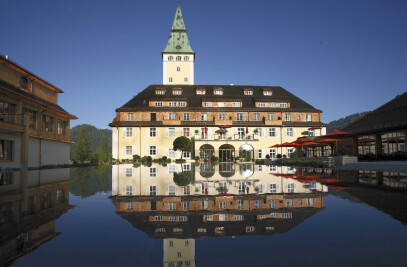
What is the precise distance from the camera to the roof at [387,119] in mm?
25828

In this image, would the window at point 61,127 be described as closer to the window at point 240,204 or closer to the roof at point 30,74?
the roof at point 30,74

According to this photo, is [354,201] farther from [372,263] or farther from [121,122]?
[121,122]

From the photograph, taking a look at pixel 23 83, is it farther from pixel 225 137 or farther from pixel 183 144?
pixel 225 137

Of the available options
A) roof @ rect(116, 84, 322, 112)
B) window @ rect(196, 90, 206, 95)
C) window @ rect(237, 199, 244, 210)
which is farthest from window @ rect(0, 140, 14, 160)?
window @ rect(196, 90, 206, 95)

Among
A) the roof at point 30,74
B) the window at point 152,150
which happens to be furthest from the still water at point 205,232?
the window at point 152,150

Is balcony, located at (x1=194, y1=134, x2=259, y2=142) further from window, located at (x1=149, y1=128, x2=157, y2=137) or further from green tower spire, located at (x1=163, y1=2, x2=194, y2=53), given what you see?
green tower spire, located at (x1=163, y1=2, x2=194, y2=53)

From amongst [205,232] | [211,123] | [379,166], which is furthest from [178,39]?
[205,232]

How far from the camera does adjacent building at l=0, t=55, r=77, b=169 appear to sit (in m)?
20.2

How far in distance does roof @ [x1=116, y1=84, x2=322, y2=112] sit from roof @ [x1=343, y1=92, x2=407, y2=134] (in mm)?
12980

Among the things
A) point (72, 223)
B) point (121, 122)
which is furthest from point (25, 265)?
point (121, 122)

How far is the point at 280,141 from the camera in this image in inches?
1745

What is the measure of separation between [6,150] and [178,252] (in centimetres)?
2167

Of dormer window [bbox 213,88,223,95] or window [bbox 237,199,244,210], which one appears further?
dormer window [bbox 213,88,223,95]

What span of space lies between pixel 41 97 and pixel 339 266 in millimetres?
30439
